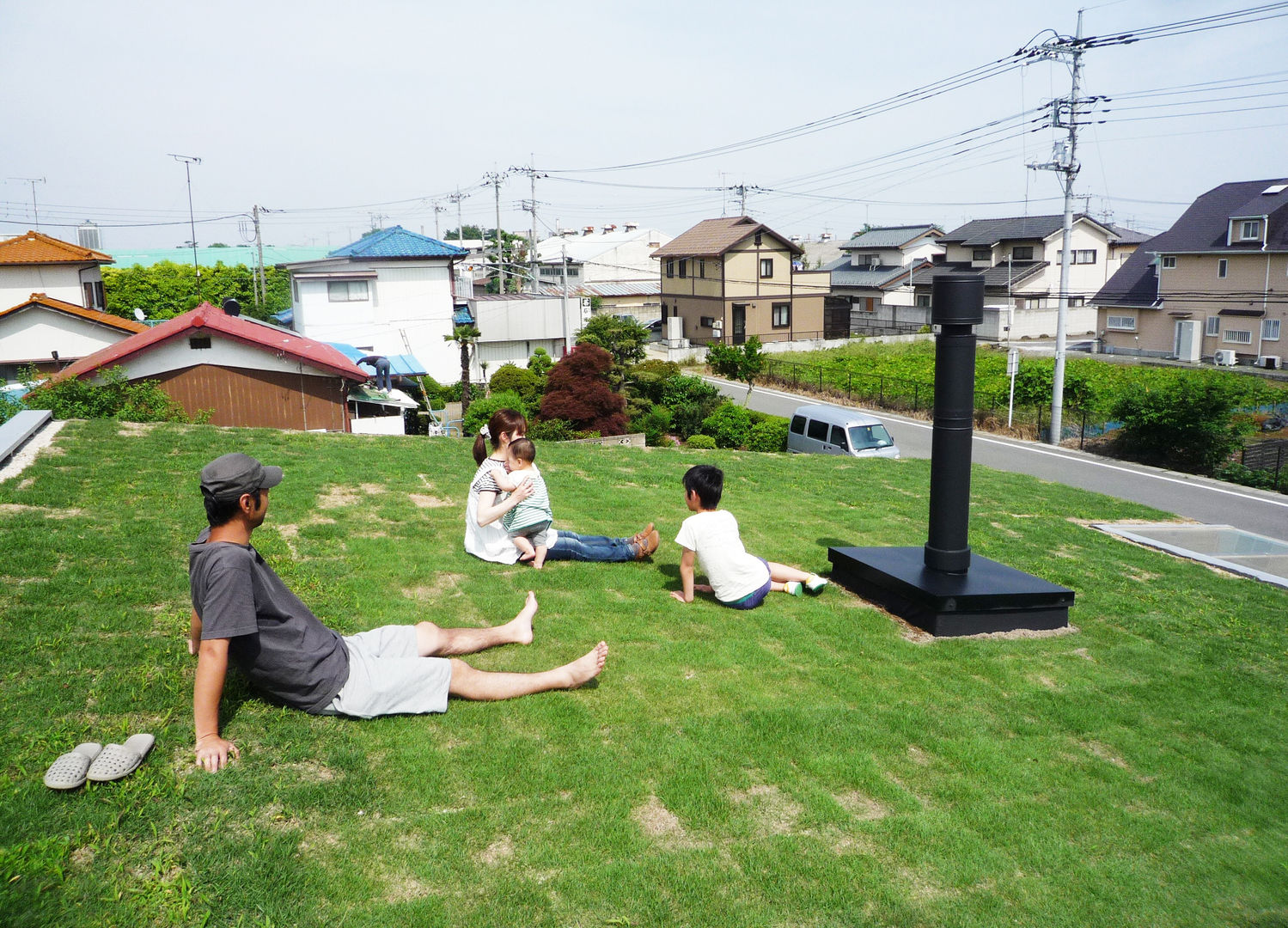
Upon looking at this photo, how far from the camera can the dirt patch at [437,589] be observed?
630 centimetres

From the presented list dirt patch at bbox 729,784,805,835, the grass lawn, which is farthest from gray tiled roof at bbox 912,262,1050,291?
dirt patch at bbox 729,784,805,835

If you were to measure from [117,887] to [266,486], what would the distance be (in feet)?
5.82

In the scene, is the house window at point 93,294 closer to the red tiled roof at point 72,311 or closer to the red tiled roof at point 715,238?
the red tiled roof at point 72,311

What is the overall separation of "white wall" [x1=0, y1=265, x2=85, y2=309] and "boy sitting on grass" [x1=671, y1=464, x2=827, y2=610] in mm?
30735

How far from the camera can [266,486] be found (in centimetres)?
427

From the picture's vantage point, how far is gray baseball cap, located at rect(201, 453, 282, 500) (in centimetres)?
407

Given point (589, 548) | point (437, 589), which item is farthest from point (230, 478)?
point (589, 548)

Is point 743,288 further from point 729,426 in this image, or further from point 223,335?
point 223,335

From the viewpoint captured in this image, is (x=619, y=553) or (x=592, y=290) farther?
(x=592, y=290)

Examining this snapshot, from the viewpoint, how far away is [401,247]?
132 feet

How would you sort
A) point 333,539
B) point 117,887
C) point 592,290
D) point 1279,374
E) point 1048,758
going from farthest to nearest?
point 592,290
point 1279,374
point 333,539
point 1048,758
point 117,887

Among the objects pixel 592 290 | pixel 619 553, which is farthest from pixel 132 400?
pixel 592 290

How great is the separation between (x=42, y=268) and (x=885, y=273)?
47700mm

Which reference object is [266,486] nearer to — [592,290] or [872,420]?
[872,420]
